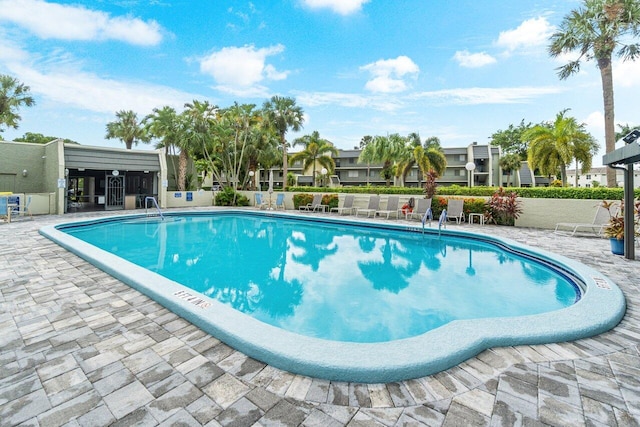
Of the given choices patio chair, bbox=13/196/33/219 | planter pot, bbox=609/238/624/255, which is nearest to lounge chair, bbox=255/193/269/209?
patio chair, bbox=13/196/33/219

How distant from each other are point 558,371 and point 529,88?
2378 centimetres

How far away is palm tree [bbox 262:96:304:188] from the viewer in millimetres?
26719

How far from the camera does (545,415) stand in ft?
6.66

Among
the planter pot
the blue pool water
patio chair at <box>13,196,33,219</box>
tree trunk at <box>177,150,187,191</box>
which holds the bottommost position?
the blue pool water

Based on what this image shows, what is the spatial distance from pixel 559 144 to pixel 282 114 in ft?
63.5

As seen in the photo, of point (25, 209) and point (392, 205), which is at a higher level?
point (392, 205)

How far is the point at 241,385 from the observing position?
7.68 feet

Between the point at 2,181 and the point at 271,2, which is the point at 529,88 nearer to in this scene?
the point at 271,2

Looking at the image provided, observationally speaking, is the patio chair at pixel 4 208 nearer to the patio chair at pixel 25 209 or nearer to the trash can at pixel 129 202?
the patio chair at pixel 25 209

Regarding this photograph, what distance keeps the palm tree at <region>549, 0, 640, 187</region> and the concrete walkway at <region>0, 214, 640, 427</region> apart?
1489 cm

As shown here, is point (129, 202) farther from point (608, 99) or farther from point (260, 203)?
point (608, 99)

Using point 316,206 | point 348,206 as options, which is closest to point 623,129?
point 348,206

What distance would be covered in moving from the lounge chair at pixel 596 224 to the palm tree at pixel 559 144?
9.95m

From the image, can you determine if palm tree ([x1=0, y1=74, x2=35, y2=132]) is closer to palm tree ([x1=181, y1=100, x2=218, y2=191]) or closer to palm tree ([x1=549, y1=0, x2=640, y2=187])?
palm tree ([x1=181, y1=100, x2=218, y2=191])
